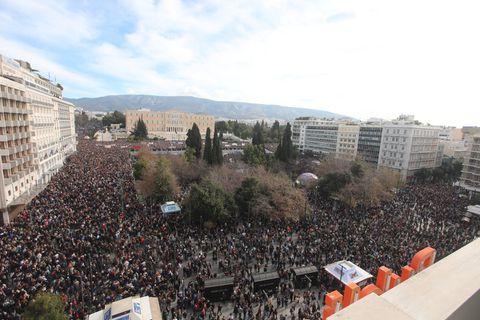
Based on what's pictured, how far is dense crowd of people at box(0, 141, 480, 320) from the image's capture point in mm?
12891

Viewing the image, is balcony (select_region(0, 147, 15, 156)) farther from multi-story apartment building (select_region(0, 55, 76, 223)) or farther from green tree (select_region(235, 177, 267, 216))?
green tree (select_region(235, 177, 267, 216))

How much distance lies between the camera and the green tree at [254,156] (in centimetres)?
4131

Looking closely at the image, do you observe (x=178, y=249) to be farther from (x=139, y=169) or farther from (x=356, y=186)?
(x=356, y=186)

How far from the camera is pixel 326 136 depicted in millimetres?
70750

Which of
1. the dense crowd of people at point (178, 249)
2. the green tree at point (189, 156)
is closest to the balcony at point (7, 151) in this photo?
the dense crowd of people at point (178, 249)

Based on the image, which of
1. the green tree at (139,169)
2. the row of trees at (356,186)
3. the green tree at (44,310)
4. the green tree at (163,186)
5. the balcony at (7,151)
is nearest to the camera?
the green tree at (44,310)

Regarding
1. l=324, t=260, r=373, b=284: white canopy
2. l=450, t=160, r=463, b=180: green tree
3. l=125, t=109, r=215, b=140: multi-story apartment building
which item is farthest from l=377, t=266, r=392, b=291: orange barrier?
l=125, t=109, r=215, b=140: multi-story apartment building

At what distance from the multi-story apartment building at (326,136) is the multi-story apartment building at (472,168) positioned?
19.2m

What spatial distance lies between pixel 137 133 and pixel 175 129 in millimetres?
22728

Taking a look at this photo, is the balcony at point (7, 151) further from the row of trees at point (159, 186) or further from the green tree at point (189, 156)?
the green tree at point (189, 156)

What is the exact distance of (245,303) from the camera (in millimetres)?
13133

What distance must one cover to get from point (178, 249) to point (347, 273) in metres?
10.5

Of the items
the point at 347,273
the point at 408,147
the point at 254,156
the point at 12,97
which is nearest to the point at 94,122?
the point at 254,156

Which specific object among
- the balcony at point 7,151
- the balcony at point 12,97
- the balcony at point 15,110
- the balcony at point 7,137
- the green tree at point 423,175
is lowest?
the green tree at point 423,175
